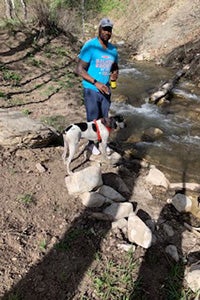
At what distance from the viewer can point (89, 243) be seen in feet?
12.8

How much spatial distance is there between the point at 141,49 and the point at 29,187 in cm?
1598

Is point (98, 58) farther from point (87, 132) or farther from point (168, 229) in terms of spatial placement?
point (168, 229)

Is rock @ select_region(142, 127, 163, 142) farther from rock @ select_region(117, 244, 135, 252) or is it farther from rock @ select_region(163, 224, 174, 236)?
rock @ select_region(117, 244, 135, 252)

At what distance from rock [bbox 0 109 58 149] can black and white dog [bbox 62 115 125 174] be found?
23.9 inches

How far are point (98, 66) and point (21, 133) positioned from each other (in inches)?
65.1

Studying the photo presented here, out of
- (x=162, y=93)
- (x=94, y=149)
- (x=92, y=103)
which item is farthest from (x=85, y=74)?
(x=162, y=93)

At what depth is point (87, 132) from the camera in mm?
5430

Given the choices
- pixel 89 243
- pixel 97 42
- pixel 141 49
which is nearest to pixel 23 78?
pixel 97 42

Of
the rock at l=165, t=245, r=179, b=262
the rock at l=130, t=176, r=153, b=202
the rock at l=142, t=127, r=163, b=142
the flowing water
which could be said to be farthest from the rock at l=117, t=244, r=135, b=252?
the rock at l=142, t=127, r=163, b=142

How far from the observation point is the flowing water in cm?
699

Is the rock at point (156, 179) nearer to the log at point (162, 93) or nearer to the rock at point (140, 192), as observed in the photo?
the rock at point (140, 192)

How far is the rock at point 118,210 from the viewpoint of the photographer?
4316mm

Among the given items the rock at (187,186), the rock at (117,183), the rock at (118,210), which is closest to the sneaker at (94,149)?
the rock at (117,183)

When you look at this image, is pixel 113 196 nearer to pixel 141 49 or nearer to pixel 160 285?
pixel 160 285
